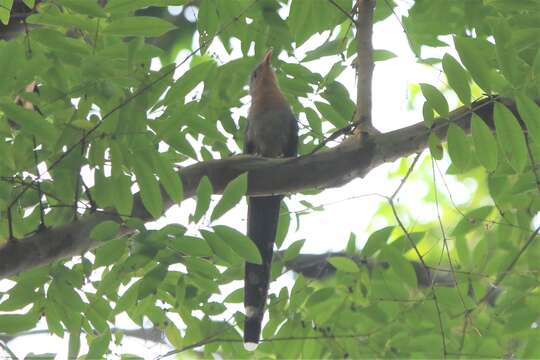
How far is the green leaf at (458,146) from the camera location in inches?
109

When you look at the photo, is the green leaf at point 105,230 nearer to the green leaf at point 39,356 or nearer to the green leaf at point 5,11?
the green leaf at point 39,356

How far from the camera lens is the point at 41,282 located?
307 centimetres

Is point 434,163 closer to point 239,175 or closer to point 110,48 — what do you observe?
point 239,175

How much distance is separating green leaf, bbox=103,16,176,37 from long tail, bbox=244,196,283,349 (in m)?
1.43

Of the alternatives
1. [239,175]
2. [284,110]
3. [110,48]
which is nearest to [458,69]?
[239,175]

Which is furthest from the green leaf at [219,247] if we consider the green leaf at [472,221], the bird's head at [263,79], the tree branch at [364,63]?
the bird's head at [263,79]

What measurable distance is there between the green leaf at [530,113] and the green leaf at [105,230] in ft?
5.08

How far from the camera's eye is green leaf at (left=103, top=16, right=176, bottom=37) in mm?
2690

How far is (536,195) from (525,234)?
27 cm

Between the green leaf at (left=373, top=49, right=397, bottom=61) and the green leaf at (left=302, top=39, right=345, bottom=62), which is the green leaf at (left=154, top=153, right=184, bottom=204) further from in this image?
the green leaf at (left=373, top=49, right=397, bottom=61)

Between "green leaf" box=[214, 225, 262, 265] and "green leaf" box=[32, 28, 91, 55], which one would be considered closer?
"green leaf" box=[214, 225, 262, 265]

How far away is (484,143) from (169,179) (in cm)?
119

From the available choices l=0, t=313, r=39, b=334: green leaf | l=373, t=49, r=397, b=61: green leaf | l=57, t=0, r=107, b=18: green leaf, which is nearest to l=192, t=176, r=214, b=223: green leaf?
l=57, t=0, r=107, b=18: green leaf

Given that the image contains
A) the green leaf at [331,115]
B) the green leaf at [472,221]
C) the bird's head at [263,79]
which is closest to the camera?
the green leaf at [472,221]
